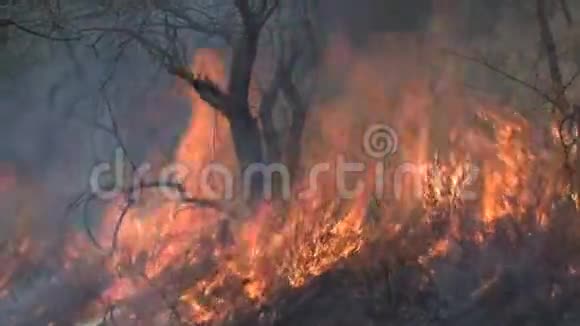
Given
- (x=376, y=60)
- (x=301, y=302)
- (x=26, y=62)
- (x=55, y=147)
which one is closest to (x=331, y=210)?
(x=301, y=302)

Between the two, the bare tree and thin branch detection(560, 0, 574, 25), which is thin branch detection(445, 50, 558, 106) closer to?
thin branch detection(560, 0, 574, 25)

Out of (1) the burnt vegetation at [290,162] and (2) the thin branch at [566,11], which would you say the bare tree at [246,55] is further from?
(2) the thin branch at [566,11]

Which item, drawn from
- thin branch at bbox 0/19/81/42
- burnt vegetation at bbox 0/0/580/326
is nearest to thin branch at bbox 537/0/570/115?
burnt vegetation at bbox 0/0/580/326

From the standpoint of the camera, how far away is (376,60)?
2.51 m

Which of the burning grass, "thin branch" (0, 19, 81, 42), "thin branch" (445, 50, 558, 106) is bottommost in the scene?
the burning grass

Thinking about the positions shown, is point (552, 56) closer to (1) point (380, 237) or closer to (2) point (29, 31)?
(1) point (380, 237)

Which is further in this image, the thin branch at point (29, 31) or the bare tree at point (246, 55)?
the thin branch at point (29, 31)

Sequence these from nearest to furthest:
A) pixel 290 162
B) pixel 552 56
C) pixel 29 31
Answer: pixel 552 56 → pixel 290 162 → pixel 29 31

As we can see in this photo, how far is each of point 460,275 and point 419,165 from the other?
1.09 feet

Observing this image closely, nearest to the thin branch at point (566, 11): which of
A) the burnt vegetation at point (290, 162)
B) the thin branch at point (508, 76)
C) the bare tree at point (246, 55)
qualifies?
the burnt vegetation at point (290, 162)

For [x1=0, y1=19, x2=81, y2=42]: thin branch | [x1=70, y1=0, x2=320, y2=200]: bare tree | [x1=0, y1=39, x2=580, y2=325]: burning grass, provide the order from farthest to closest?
[x1=0, y1=19, x2=81, y2=42]: thin branch, [x1=70, y1=0, x2=320, y2=200]: bare tree, [x1=0, y1=39, x2=580, y2=325]: burning grass

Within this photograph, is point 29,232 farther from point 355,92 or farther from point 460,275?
point 460,275

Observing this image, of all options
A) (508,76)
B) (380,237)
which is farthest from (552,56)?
(380,237)

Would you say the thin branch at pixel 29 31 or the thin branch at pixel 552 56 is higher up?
the thin branch at pixel 29 31
